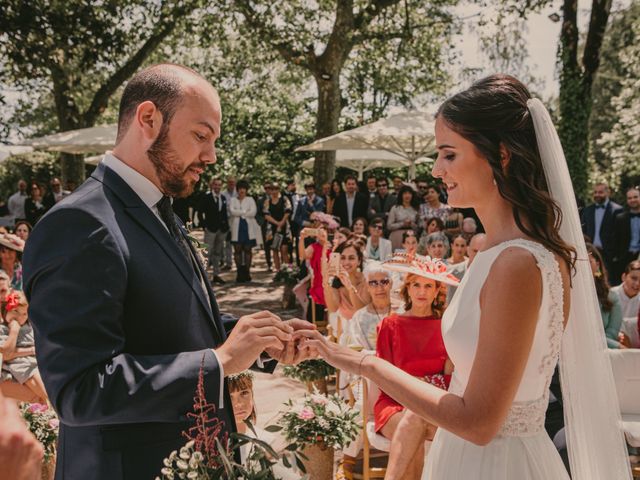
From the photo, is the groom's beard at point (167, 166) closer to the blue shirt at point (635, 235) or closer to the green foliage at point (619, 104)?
the blue shirt at point (635, 235)

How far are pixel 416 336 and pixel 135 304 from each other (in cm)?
305

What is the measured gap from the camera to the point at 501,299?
1.67 metres

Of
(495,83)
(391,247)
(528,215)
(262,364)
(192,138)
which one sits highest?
(495,83)

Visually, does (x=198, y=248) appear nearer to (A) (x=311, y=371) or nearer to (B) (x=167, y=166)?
(B) (x=167, y=166)

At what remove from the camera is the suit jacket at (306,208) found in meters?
14.0

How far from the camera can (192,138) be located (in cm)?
181

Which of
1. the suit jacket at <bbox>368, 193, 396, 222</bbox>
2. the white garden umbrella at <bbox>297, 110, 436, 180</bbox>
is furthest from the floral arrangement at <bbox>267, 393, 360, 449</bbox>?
the suit jacket at <bbox>368, 193, 396, 222</bbox>

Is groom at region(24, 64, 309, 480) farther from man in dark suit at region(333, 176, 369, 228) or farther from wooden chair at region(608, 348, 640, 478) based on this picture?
man in dark suit at region(333, 176, 369, 228)

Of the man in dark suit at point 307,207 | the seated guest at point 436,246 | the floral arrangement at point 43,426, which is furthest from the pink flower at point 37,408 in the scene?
the man in dark suit at point 307,207

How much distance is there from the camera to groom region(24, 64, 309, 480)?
4.78 feet

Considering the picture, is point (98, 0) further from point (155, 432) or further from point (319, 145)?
point (155, 432)

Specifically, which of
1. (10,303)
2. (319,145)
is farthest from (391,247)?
(10,303)

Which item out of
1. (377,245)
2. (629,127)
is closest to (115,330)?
(377,245)

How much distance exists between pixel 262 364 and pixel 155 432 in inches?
25.9
